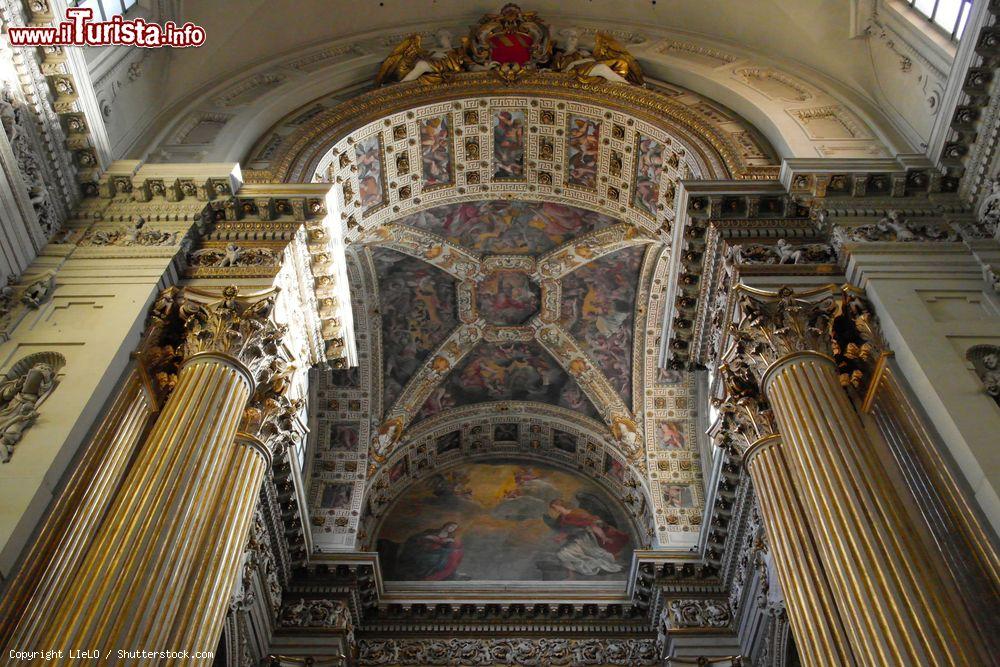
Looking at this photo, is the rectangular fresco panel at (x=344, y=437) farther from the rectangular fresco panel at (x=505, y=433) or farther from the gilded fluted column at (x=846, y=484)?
the gilded fluted column at (x=846, y=484)

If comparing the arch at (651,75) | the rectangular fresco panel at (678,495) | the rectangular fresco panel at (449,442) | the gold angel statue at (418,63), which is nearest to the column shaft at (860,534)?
the arch at (651,75)

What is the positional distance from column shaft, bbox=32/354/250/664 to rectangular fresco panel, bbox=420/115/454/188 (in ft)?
22.8

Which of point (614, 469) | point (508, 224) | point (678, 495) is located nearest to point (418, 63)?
point (508, 224)

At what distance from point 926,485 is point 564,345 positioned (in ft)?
32.3

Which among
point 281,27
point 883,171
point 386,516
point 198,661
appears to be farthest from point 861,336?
point 281,27

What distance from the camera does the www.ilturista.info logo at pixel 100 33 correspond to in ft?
35.3

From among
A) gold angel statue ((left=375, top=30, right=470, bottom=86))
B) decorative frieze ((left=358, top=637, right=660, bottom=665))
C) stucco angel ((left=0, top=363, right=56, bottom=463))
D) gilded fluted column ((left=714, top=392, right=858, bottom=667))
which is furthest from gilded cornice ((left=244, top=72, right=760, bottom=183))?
decorative frieze ((left=358, top=637, right=660, bottom=665))

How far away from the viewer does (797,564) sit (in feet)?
28.0

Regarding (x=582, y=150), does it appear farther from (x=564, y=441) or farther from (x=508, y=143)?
(x=564, y=441)

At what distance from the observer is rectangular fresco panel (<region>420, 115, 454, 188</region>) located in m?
15.4

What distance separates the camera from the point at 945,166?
1176 cm

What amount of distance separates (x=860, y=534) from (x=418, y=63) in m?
11.3

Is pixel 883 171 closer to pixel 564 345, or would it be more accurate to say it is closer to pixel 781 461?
pixel 781 461

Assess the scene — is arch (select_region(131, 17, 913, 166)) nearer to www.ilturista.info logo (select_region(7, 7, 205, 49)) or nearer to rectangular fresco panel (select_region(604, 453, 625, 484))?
www.ilturista.info logo (select_region(7, 7, 205, 49))
